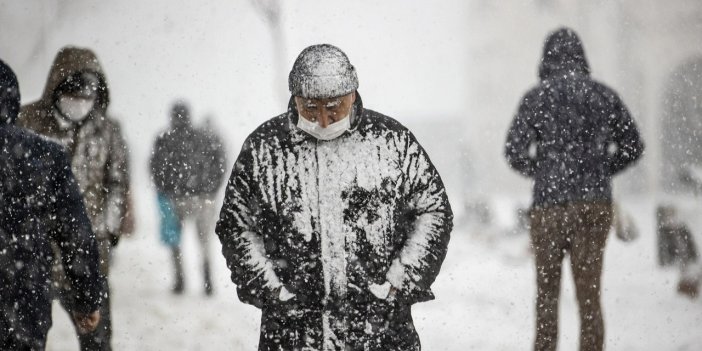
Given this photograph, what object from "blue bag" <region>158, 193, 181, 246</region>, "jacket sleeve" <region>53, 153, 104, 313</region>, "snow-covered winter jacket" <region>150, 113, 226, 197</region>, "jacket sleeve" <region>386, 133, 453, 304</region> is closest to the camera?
"jacket sleeve" <region>386, 133, 453, 304</region>

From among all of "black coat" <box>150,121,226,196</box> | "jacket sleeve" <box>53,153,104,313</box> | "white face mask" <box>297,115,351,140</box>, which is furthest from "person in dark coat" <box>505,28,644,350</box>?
"black coat" <box>150,121,226,196</box>

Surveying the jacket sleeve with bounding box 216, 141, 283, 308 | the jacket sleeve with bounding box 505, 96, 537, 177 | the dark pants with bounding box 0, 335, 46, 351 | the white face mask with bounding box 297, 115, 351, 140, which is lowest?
the dark pants with bounding box 0, 335, 46, 351

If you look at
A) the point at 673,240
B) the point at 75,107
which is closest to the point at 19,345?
the point at 75,107

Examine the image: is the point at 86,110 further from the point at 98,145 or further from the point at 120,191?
the point at 120,191

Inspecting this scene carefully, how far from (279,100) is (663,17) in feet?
19.4

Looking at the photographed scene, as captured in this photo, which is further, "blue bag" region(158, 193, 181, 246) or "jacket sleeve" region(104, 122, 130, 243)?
"blue bag" region(158, 193, 181, 246)

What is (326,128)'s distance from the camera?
7.63 ft

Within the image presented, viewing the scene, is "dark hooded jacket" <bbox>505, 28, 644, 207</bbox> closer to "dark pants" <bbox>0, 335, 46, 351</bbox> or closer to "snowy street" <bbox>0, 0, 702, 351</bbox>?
"snowy street" <bbox>0, 0, 702, 351</bbox>

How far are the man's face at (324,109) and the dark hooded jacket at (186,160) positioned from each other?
3115 millimetres

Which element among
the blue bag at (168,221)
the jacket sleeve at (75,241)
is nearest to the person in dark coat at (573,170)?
the jacket sleeve at (75,241)

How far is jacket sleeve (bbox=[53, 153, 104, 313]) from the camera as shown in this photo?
2.67 metres

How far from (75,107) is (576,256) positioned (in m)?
2.46

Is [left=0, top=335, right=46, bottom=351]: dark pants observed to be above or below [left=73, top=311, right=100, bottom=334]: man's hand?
below

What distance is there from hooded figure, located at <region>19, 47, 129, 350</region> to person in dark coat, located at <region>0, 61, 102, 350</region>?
99cm
